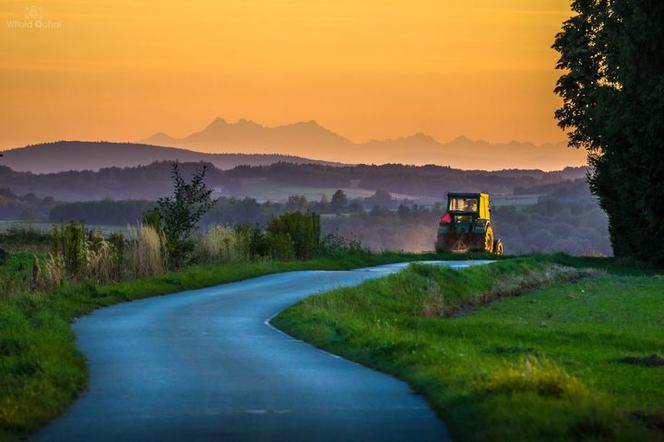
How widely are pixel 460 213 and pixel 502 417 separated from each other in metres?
53.9

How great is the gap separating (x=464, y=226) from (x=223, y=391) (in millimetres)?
51063

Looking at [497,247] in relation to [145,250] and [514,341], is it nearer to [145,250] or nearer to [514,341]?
[145,250]

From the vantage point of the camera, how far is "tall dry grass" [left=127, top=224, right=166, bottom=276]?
36.8 meters

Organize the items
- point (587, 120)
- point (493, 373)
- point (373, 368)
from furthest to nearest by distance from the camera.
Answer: point (587, 120) < point (373, 368) < point (493, 373)

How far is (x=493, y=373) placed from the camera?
16250mm

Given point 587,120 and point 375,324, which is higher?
point 587,120

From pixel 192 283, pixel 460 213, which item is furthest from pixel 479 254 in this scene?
pixel 192 283

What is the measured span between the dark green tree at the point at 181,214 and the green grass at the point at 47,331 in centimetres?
82

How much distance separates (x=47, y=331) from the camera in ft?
72.7

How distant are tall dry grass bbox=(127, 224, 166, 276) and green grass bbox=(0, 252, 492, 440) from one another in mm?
768

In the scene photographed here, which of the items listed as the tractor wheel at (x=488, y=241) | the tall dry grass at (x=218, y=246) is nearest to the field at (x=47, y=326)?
the tall dry grass at (x=218, y=246)

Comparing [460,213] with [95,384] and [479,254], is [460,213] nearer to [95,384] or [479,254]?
[479,254]

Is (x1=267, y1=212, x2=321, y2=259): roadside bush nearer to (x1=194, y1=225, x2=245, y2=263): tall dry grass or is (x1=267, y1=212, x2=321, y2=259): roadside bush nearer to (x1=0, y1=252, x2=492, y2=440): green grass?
(x1=194, y1=225, x2=245, y2=263): tall dry grass

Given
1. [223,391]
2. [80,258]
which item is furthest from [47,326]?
[80,258]
